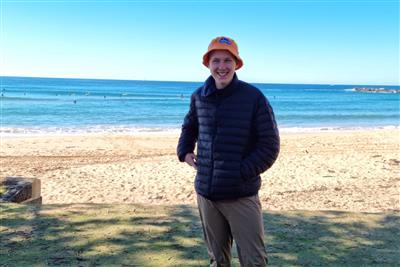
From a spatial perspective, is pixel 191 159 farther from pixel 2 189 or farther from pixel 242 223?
pixel 2 189

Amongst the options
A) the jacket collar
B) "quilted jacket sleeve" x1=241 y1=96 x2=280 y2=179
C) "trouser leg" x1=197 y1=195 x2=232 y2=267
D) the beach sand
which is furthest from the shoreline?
"quilted jacket sleeve" x1=241 y1=96 x2=280 y2=179

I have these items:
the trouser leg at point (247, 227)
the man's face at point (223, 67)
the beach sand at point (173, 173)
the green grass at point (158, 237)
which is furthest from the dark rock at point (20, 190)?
the man's face at point (223, 67)

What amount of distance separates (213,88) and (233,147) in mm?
380

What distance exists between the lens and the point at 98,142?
1689cm

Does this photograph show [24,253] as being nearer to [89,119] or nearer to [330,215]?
[330,215]

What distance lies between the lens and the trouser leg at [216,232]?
2.68m

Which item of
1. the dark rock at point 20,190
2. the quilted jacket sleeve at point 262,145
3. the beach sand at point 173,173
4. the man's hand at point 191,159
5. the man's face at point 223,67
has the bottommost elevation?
the beach sand at point 173,173

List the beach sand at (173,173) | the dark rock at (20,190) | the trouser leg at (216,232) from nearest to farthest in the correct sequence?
1. the trouser leg at (216,232)
2. the dark rock at (20,190)
3. the beach sand at (173,173)

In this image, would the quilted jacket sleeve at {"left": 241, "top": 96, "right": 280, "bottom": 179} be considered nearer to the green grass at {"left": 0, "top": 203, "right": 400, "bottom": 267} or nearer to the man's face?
the man's face

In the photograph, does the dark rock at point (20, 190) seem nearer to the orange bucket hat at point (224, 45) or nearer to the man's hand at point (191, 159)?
the man's hand at point (191, 159)

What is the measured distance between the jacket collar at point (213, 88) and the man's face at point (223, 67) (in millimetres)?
27

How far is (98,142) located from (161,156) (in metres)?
4.17

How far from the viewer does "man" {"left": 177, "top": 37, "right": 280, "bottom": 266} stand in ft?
8.11

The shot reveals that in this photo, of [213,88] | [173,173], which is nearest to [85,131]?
[173,173]
